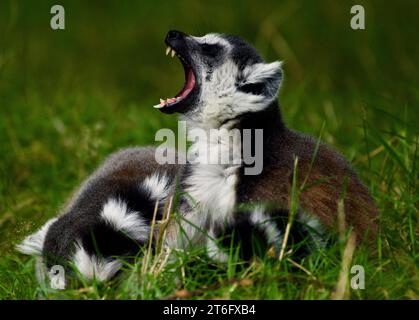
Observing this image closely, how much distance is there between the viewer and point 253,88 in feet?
15.1

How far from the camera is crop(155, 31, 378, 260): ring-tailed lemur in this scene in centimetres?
424

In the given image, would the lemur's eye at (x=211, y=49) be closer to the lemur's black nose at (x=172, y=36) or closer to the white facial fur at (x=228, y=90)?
the white facial fur at (x=228, y=90)

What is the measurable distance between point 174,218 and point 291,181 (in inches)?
23.7

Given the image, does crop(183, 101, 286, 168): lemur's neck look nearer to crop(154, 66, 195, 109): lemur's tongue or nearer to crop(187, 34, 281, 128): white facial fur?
crop(187, 34, 281, 128): white facial fur

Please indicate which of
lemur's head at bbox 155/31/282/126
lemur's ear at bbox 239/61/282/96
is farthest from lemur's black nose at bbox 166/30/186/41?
lemur's ear at bbox 239/61/282/96

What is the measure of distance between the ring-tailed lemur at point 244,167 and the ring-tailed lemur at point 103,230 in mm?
197

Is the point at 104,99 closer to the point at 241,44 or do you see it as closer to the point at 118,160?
the point at 118,160

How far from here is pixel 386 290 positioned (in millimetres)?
4055

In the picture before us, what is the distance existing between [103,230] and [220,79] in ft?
3.32

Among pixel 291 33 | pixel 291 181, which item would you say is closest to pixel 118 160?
pixel 291 181

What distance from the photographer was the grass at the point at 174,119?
13.6 ft


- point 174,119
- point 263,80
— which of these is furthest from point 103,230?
point 174,119

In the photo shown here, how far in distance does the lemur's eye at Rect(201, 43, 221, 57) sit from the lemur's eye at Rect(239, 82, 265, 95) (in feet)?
0.86
